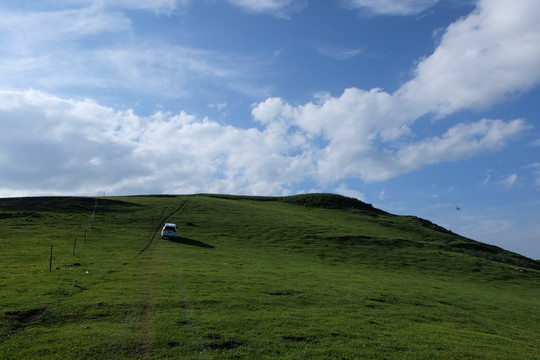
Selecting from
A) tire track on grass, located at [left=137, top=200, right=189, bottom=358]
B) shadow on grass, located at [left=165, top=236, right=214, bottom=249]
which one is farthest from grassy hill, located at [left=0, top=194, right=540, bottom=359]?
shadow on grass, located at [left=165, top=236, right=214, bottom=249]

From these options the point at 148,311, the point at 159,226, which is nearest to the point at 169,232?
the point at 159,226

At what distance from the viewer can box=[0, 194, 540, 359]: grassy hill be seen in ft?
47.1

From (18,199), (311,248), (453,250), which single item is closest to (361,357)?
(311,248)

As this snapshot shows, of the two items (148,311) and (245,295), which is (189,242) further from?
(148,311)

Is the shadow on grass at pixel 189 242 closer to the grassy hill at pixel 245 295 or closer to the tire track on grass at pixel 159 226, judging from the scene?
the grassy hill at pixel 245 295

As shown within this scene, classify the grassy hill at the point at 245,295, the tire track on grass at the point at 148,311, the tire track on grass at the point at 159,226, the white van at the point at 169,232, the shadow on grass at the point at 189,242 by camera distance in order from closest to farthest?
1. the tire track on grass at the point at 148,311
2. the grassy hill at the point at 245,295
3. the tire track on grass at the point at 159,226
4. the shadow on grass at the point at 189,242
5. the white van at the point at 169,232

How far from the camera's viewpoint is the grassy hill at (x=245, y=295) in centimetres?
1435

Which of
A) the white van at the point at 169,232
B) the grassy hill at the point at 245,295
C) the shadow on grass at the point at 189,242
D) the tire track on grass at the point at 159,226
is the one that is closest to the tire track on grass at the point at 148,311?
the grassy hill at the point at 245,295

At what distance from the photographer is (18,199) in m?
74.1

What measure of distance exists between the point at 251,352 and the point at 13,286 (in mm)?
17028

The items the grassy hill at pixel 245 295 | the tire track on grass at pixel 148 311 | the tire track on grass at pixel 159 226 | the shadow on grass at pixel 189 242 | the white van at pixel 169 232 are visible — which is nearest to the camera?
the tire track on grass at pixel 148 311

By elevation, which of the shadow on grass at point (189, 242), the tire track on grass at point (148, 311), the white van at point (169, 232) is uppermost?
the white van at point (169, 232)

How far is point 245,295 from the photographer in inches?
894

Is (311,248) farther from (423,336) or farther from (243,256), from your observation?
(423,336)
